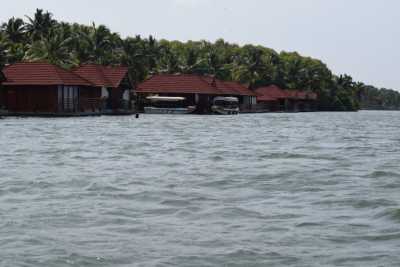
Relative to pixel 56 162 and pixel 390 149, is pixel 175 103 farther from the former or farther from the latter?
pixel 56 162

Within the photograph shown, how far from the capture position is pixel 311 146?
2370 cm

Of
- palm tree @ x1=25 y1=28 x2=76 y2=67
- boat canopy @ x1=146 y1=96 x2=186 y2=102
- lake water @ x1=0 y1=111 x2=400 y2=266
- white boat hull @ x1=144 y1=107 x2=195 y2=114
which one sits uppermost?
palm tree @ x1=25 y1=28 x2=76 y2=67

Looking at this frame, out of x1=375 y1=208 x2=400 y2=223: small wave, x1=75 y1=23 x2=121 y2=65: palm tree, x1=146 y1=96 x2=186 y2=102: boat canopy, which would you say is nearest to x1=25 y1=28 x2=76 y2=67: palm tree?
x1=75 y1=23 x2=121 y2=65: palm tree

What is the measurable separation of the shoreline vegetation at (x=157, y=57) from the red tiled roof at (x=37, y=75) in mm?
1519

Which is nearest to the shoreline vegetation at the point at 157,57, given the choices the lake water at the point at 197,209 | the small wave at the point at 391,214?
the lake water at the point at 197,209

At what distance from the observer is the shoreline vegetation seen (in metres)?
60.1

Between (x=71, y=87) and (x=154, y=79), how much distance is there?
20.2 meters

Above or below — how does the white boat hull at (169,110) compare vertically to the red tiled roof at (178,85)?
below

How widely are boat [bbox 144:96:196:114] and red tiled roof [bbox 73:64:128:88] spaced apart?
20.0 feet

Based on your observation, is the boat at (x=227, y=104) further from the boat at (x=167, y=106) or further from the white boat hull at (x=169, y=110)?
the white boat hull at (x=169, y=110)

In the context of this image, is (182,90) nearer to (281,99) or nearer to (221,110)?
(221,110)

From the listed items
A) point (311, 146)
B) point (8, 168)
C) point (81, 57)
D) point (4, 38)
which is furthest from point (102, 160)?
point (81, 57)

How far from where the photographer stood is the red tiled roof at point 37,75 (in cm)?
4912

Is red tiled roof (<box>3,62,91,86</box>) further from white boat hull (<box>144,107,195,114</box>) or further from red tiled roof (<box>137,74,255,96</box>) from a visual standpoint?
red tiled roof (<box>137,74,255,96</box>)
